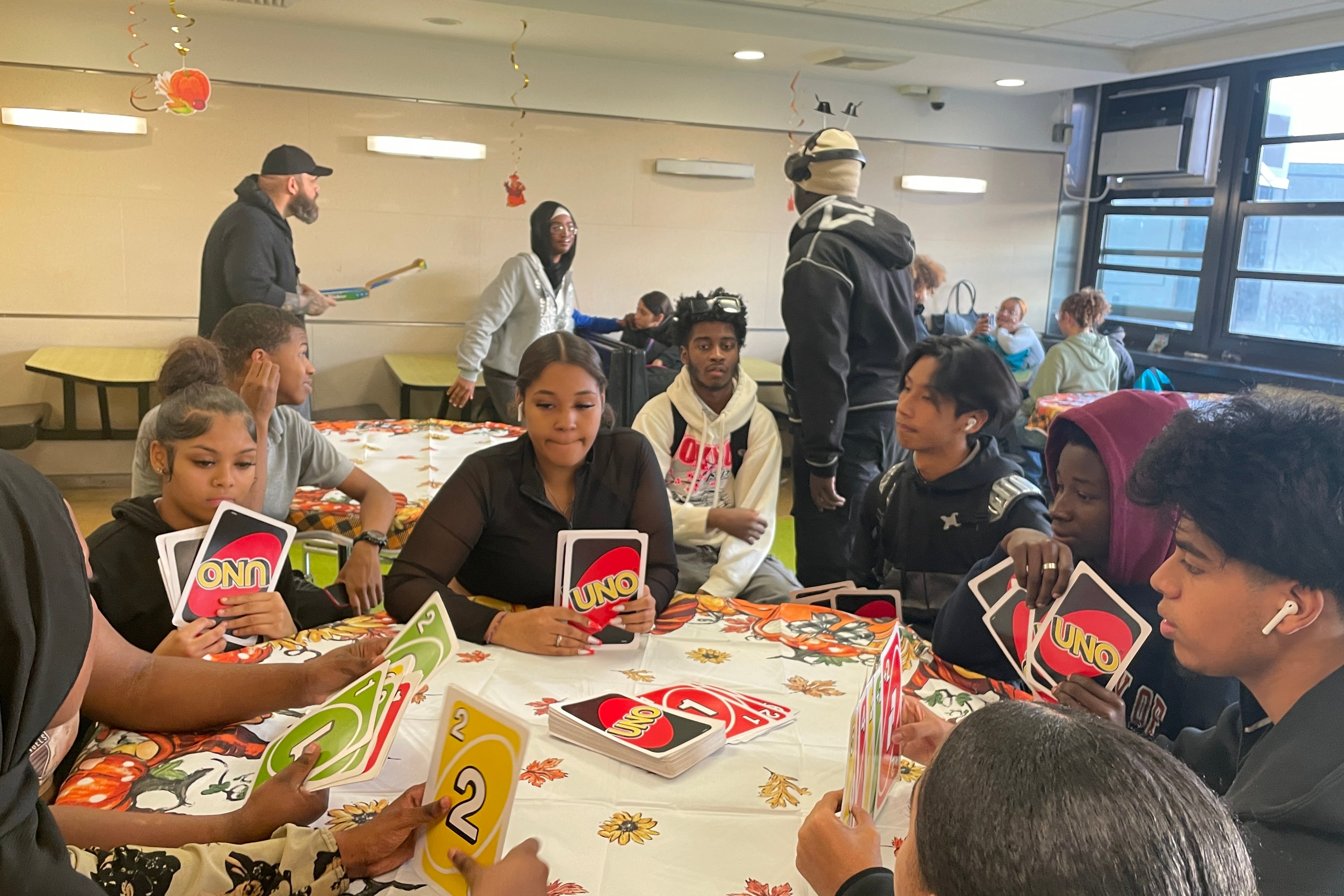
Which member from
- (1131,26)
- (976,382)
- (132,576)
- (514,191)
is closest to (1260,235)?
(1131,26)

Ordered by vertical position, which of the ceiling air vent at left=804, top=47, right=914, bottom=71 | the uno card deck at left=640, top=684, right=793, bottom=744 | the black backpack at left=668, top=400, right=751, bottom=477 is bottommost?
the uno card deck at left=640, top=684, right=793, bottom=744

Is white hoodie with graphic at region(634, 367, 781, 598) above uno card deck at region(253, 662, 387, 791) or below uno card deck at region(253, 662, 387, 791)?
above

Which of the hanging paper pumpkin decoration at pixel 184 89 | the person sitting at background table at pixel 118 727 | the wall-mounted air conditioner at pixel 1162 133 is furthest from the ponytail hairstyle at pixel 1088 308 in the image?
the person sitting at background table at pixel 118 727

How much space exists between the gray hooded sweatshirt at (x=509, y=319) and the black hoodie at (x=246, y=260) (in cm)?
94

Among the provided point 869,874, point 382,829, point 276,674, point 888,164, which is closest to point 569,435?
point 276,674

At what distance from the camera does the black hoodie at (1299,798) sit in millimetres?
871

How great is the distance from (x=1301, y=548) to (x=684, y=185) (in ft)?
19.1

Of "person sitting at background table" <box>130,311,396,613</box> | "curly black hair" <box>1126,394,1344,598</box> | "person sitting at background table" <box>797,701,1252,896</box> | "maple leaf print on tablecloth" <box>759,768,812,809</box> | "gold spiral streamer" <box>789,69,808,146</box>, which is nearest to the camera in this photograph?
"person sitting at background table" <box>797,701,1252,896</box>

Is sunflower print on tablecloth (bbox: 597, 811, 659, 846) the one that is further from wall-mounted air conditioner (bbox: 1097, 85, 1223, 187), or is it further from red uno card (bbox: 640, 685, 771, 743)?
wall-mounted air conditioner (bbox: 1097, 85, 1223, 187)

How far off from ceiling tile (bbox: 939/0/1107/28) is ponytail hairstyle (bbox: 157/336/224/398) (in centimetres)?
410

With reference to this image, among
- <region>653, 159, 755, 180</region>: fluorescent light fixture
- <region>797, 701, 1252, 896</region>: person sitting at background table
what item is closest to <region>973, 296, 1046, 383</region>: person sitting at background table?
<region>653, 159, 755, 180</region>: fluorescent light fixture

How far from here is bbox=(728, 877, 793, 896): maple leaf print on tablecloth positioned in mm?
1108

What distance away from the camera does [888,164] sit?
689cm

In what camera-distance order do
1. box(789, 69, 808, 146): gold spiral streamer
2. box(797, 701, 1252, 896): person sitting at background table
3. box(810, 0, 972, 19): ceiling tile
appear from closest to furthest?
box(797, 701, 1252, 896): person sitting at background table, box(810, 0, 972, 19): ceiling tile, box(789, 69, 808, 146): gold spiral streamer
